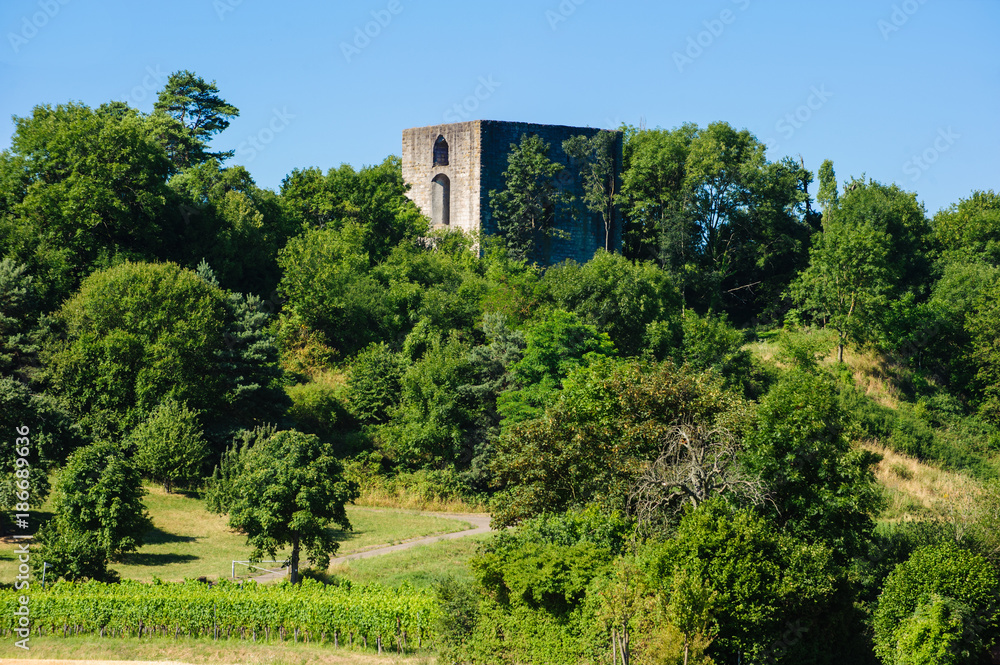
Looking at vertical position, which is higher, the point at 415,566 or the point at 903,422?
the point at 903,422

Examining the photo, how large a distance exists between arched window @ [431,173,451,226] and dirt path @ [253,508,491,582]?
1851 centimetres

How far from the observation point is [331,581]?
23266 millimetres

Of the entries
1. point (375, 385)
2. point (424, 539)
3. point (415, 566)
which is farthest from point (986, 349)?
point (415, 566)

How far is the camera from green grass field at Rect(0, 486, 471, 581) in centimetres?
2409

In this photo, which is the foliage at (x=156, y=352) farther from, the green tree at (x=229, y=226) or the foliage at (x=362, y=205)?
the foliage at (x=362, y=205)

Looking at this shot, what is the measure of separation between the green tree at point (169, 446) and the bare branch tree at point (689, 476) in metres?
16.3

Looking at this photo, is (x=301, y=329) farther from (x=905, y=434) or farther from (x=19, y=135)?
(x=905, y=434)

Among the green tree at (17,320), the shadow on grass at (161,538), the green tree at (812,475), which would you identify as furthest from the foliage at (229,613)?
the green tree at (17,320)

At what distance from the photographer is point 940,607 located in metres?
16.8

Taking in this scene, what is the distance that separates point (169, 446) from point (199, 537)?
14.4 feet

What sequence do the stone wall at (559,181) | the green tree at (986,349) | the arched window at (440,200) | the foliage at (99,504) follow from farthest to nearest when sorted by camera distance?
the arched window at (440,200) < the stone wall at (559,181) < the green tree at (986,349) < the foliage at (99,504)

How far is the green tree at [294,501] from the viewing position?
2278 centimetres

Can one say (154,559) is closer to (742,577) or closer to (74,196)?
(742,577)

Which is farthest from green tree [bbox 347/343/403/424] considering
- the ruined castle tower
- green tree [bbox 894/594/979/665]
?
green tree [bbox 894/594/979/665]
